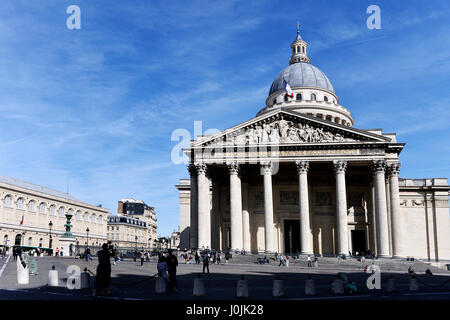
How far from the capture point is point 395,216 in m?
51.4

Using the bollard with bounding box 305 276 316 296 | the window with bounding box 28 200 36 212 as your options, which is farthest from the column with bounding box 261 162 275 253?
the window with bounding box 28 200 36 212

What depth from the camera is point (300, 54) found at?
91750 mm

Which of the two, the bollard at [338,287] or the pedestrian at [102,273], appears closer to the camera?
the pedestrian at [102,273]

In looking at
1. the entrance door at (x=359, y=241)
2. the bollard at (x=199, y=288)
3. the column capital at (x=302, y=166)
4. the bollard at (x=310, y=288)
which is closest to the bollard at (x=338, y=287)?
the bollard at (x=310, y=288)

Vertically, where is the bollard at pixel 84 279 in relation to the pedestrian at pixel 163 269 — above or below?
below

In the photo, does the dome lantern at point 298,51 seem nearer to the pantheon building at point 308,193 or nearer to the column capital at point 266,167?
the pantheon building at point 308,193

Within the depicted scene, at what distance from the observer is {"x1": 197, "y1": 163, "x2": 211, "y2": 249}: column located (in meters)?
51.6

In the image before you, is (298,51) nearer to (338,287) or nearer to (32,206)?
(32,206)

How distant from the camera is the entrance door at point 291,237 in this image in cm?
5866

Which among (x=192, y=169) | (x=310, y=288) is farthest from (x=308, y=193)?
(x=310, y=288)

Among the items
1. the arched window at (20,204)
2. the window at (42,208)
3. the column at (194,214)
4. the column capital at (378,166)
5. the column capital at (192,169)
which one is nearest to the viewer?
the column capital at (378,166)

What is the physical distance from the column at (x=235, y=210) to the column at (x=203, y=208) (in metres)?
2.85

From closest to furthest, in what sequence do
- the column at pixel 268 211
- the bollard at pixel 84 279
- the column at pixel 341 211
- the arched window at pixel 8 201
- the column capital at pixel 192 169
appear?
the bollard at pixel 84 279
the column at pixel 341 211
the column at pixel 268 211
the column capital at pixel 192 169
the arched window at pixel 8 201
